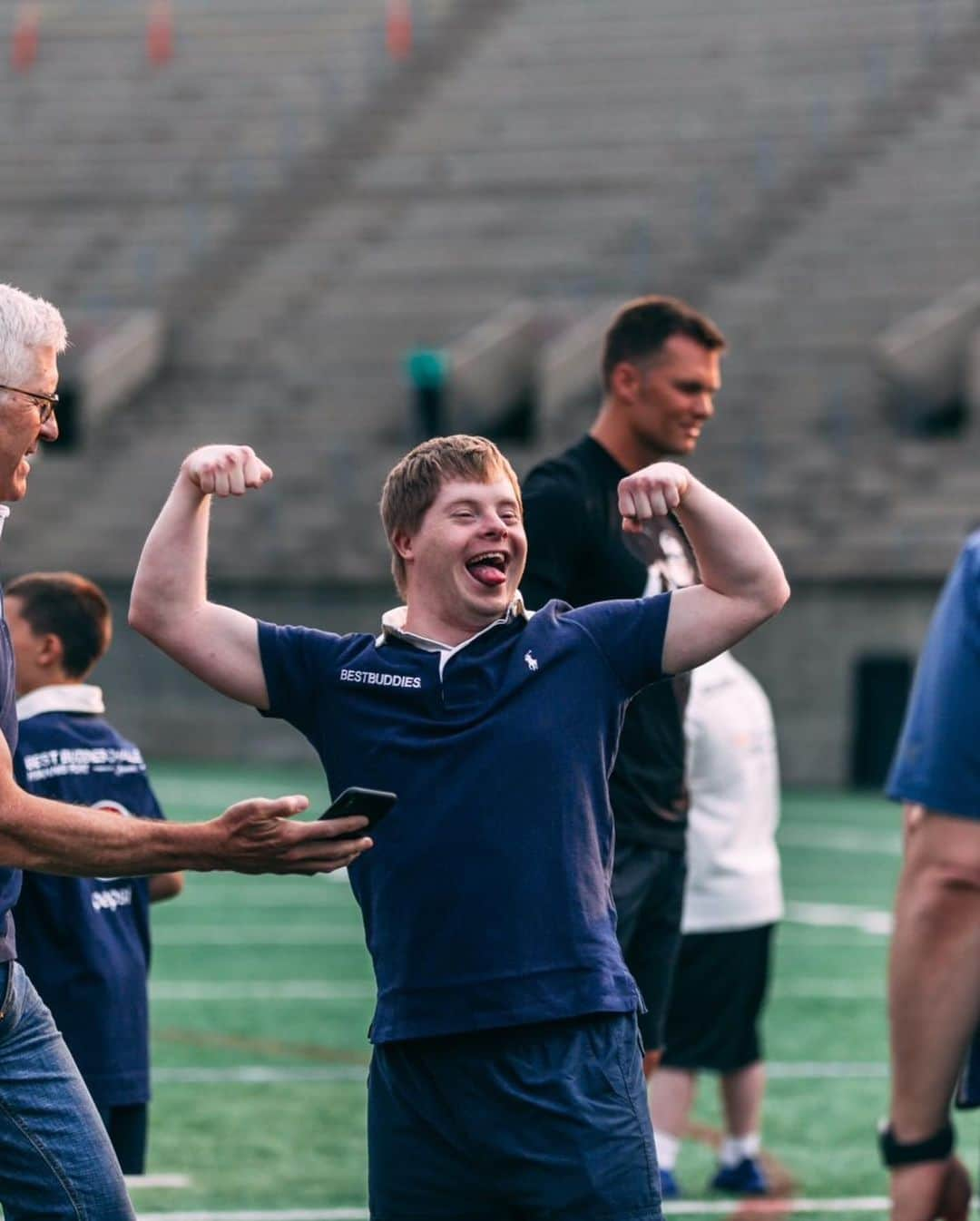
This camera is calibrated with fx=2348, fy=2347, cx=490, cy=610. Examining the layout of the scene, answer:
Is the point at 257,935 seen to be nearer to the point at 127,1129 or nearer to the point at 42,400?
the point at 127,1129

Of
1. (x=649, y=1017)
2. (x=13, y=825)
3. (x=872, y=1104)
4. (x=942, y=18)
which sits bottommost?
(x=872, y=1104)

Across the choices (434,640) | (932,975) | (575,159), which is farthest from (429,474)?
(575,159)

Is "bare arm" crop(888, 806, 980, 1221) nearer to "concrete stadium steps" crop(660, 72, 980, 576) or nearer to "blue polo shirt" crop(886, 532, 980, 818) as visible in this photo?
"blue polo shirt" crop(886, 532, 980, 818)

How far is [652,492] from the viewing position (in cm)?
357

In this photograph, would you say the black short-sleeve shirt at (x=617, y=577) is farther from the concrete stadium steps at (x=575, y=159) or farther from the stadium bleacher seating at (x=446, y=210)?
the concrete stadium steps at (x=575, y=159)

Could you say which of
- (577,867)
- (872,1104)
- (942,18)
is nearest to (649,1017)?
(577,867)

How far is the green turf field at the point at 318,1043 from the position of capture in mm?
6742

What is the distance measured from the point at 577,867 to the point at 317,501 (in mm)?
22969

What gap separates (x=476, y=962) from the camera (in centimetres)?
353

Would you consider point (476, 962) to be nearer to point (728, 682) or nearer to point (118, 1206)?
point (118, 1206)

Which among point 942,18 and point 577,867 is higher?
point 942,18

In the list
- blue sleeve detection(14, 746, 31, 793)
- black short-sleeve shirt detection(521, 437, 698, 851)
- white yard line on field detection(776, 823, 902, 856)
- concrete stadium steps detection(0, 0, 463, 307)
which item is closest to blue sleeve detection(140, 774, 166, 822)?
blue sleeve detection(14, 746, 31, 793)

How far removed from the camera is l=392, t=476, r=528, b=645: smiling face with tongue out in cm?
366

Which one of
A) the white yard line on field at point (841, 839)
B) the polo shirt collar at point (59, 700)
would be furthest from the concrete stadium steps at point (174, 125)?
the polo shirt collar at point (59, 700)
